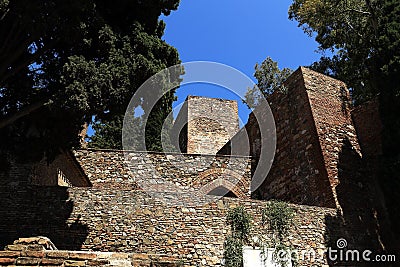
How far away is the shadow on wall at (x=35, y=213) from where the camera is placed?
816 centimetres

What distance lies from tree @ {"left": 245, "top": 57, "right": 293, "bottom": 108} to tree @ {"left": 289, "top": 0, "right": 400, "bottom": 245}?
1.63m

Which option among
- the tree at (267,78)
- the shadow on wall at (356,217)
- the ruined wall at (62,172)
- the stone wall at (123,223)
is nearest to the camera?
the stone wall at (123,223)

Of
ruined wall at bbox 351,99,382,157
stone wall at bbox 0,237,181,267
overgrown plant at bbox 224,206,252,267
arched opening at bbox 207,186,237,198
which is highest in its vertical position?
ruined wall at bbox 351,99,382,157

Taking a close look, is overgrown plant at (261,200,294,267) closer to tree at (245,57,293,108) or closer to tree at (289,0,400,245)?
tree at (289,0,400,245)

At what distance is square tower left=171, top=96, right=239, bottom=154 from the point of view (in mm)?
20859

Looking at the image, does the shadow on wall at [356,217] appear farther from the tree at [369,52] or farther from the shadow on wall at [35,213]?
the shadow on wall at [35,213]

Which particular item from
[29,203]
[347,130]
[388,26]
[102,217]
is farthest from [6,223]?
[388,26]

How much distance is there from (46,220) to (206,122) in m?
14.1

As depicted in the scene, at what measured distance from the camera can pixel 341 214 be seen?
389 inches

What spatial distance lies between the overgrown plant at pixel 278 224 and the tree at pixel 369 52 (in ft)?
7.89

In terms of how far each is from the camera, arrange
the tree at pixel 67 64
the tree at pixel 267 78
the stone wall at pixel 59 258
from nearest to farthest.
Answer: the stone wall at pixel 59 258
the tree at pixel 67 64
the tree at pixel 267 78

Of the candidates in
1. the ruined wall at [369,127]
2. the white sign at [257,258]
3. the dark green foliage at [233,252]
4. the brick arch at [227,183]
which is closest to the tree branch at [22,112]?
the dark green foliage at [233,252]

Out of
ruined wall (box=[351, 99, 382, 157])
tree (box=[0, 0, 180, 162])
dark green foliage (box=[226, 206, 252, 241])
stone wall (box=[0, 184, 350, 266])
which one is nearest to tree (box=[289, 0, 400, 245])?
ruined wall (box=[351, 99, 382, 157])

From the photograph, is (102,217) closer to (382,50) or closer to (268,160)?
(268,160)
